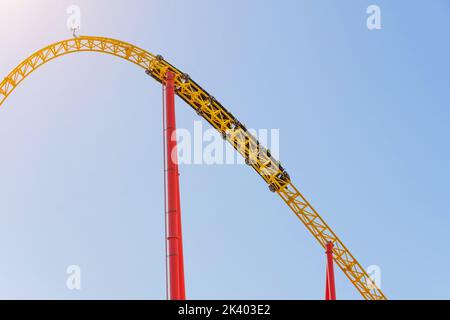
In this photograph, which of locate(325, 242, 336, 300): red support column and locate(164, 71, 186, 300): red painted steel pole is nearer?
locate(164, 71, 186, 300): red painted steel pole

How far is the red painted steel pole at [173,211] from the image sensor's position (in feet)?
56.6

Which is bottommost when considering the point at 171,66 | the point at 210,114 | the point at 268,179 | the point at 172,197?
the point at 172,197

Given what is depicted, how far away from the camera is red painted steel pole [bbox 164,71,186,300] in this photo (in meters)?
17.3

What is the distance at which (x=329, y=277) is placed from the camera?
1072 inches

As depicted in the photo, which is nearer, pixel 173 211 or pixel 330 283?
pixel 173 211

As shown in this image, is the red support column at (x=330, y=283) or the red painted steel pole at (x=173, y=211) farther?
the red support column at (x=330, y=283)

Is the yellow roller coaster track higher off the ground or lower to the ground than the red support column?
higher

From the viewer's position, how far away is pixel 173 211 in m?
18.2
